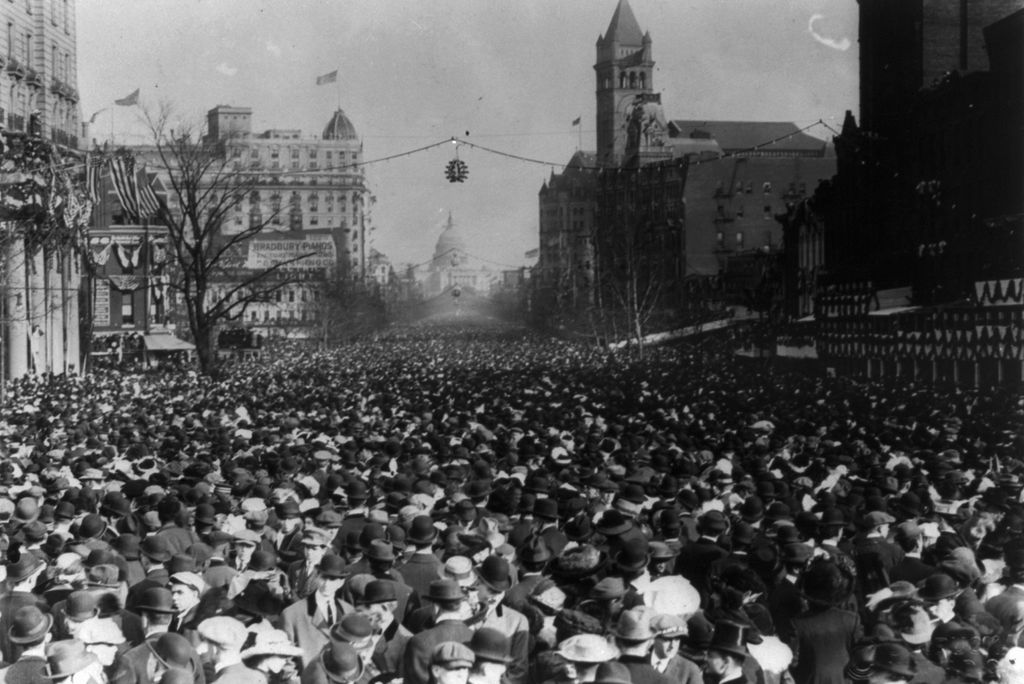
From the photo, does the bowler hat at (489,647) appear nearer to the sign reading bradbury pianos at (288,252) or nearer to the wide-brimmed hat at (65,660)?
the wide-brimmed hat at (65,660)

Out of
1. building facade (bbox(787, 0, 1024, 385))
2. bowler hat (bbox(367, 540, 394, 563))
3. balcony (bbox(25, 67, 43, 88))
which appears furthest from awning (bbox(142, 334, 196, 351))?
bowler hat (bbox(367, 540, 394, 563))

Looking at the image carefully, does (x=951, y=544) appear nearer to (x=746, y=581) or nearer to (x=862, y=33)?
(x=746, y=581)

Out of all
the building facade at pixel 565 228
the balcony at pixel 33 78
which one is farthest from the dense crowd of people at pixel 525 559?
the building facade at pixel 565 228

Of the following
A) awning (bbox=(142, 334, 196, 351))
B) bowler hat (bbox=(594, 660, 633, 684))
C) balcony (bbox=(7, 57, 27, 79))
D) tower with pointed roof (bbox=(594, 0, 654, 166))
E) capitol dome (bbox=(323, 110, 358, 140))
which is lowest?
bowler hat (bbox=(594, 660, 633, 684))

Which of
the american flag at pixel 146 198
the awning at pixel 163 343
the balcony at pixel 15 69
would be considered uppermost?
the balcony at pixel 15 69

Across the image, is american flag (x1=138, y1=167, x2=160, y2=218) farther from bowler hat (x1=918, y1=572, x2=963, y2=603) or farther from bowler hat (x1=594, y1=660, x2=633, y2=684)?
bowler hat (x1=594, y1=660, x2=633, y2=684)
